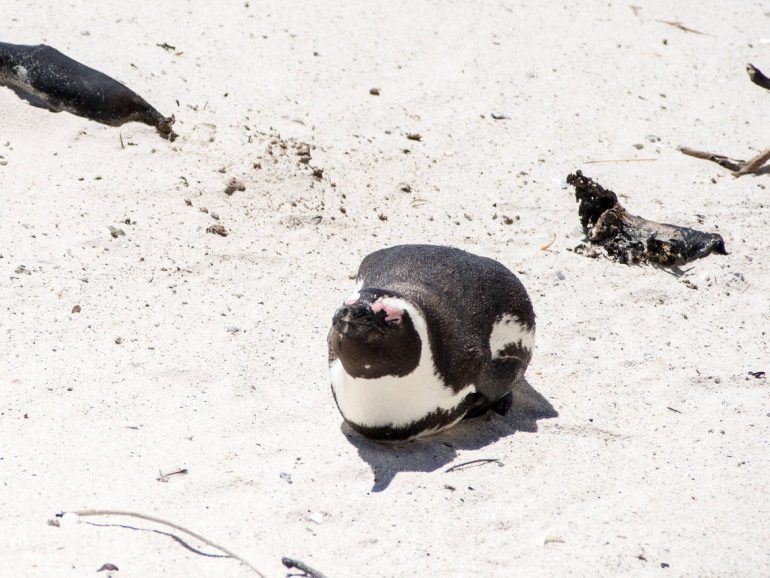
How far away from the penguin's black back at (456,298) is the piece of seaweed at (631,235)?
142 centimetres

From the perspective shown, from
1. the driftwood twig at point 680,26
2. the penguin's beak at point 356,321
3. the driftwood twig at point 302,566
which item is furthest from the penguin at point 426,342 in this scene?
the driftwood twig at point 680,26

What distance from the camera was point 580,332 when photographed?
5055mm

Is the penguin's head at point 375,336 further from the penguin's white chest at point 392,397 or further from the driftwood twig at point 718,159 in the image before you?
the driftwood twig at point 718,159

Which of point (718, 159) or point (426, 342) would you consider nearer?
point (426, 342)

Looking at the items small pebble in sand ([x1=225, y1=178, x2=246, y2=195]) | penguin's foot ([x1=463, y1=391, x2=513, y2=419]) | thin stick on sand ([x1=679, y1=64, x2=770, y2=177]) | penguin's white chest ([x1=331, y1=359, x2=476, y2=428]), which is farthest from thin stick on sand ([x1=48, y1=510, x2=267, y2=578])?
thin stick on sand ([x1=679, y1=64, x2=770, y2=177])

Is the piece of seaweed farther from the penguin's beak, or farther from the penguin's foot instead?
the penguin's beak

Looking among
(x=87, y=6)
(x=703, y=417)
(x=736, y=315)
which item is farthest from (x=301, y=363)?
(x=87, y=6)

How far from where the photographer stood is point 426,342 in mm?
3980

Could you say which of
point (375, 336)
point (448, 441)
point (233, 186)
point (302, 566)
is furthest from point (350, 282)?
point (302, 566)

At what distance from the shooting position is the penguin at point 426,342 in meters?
3.84

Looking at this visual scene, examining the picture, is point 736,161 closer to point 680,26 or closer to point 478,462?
point 680,26

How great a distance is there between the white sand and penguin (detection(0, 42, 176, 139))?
0.30 ft

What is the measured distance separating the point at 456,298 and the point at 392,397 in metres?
0.53

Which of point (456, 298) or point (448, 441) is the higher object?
point (456, 298)
